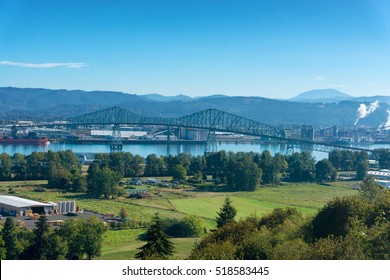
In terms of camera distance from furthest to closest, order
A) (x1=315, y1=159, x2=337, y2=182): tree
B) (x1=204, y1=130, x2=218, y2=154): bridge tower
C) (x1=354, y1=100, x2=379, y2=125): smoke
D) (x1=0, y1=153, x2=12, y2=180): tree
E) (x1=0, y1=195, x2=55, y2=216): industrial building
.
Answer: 1. (x1=354, y1=100, x2=379, y2=125): smoke
2. (x1=204, y1=130, x2=218, y2=154): bridge tower
3. (x1=315, y1=159, x2=337, y2=182): tree
4. (x1=0, y1=153, x2=12, y2=180): tree
5. (x1=0, y1=195, x2=55, y2=216): industrial building

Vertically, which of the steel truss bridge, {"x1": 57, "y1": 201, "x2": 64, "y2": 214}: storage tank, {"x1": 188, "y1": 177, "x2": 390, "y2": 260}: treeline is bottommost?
{"x1": 57, "y1": 201, "x2": 64, "y2": 214}: storage tank

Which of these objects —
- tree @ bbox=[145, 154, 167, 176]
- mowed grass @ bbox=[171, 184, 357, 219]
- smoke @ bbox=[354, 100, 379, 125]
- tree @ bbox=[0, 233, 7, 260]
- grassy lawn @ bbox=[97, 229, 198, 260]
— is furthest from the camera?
smoke @ bbox=[354, 100, 379, 125]

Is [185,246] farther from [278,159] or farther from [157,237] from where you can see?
[278,159]

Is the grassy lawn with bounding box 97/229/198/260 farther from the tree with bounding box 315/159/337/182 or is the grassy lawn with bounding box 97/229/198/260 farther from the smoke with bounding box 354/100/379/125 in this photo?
the smoke with bounding box 354/100/379/125

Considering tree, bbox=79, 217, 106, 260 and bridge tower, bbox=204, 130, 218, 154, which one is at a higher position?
bridge tower, bbox=204, 130, 218, 154

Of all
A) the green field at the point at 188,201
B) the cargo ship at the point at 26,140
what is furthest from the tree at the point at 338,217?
the cargo ship at the point at 26,140

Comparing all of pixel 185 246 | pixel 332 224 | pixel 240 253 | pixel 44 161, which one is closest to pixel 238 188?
pixel 44 161

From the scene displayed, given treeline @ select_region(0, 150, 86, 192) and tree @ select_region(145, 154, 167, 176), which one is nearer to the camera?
treeline @ select_region(0, 150, 86, 192)

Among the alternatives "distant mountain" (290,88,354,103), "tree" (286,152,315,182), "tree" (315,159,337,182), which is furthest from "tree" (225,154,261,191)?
"distant mountain" (290,88,354,103)
